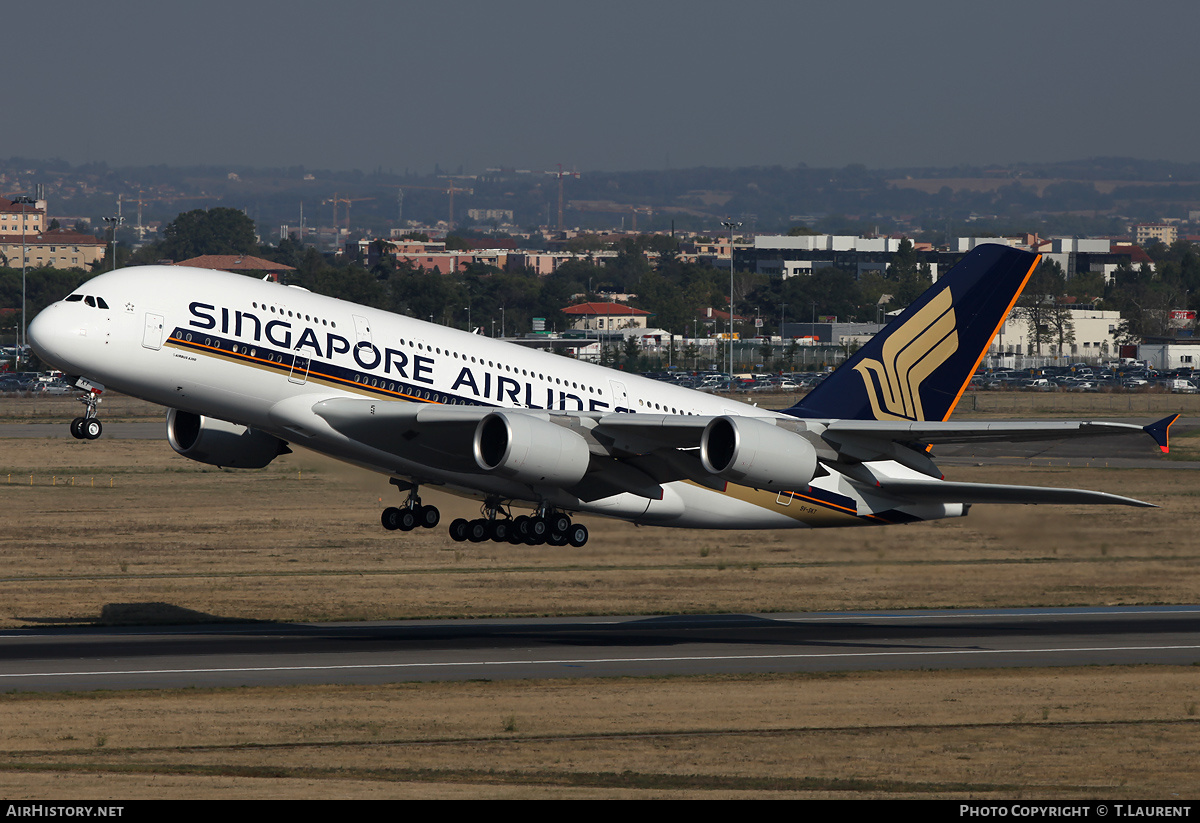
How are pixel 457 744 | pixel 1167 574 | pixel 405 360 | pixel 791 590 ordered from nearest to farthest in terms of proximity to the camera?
1. pixel 457 744
2. pixel 405 360
3. pixel 791 590
4. pixel 1167 574

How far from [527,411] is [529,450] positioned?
3.24 metres

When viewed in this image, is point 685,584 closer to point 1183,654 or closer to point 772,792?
point 1183,654

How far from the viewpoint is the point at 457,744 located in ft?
107

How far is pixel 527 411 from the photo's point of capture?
4131cm

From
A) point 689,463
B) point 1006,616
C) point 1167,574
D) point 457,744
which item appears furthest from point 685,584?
point 457,744

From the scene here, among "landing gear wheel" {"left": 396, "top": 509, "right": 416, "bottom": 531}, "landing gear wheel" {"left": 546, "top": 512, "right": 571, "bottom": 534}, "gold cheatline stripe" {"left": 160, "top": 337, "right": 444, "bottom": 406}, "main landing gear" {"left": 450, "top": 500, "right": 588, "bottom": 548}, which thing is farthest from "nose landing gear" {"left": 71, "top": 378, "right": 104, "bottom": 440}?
"landing gear wheel" {"left": 546, "top": 512, "right": 571, "bottom": 534}

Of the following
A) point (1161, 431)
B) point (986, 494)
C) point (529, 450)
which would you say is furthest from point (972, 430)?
point (529, 450)

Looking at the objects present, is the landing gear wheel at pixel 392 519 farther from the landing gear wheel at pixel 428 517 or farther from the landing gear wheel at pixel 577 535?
the landing gear wheel at pixel 577 535

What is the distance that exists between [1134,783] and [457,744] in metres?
14.5

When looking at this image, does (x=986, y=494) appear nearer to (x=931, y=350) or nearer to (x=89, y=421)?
(x=931, y=350)

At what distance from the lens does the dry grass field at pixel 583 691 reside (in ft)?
97.9

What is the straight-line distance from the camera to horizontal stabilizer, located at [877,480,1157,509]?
40531 mm

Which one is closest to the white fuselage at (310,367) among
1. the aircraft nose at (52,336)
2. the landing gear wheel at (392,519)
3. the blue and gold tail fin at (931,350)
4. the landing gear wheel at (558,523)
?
the aircraft nose at (52,336)

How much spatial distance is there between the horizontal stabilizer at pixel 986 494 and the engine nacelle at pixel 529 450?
11.6 metres
